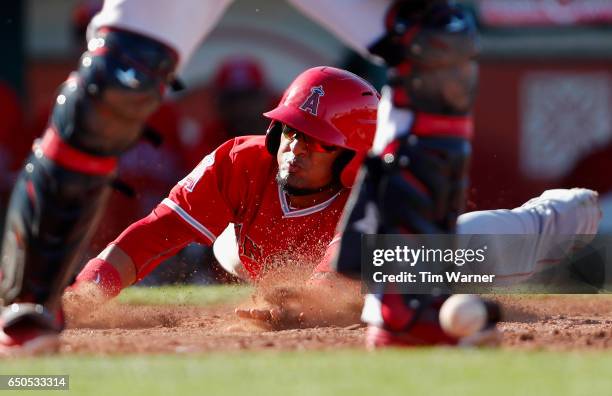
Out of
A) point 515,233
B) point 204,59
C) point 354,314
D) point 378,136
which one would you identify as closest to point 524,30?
point 204,59

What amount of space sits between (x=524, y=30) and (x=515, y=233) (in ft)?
22.7

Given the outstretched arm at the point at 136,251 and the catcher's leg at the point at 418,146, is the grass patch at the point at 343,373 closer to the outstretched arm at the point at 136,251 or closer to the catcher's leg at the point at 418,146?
the catcher's leg at the point at 418,146

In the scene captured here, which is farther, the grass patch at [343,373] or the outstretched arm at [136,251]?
the outstretched arm at [136,251]

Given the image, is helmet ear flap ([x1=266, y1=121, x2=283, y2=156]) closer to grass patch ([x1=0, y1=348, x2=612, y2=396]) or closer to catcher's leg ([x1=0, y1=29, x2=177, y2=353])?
catcher's leg ([x1=0, y1=29, x2=177, y2=353])

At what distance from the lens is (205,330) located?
4965 millimetres

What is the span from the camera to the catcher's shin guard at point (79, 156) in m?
3.21

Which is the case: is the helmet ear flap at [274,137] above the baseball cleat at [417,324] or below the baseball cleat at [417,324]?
above

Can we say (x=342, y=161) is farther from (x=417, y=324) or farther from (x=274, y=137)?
(x=417, y=324)

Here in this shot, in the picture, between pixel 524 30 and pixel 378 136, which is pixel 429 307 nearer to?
pixel 378 136

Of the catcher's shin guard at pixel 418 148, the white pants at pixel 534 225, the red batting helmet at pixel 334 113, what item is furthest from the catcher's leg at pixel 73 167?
the white pants at pixel 534 225

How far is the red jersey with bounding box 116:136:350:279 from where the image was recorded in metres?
5.30

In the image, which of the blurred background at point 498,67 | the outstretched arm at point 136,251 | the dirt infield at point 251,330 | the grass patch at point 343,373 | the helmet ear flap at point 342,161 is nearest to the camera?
the grass patch at point 343,373

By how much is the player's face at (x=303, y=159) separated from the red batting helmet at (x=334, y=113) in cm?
7

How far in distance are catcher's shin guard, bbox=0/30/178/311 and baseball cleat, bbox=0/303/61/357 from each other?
0.18ft
